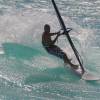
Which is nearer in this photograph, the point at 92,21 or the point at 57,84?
the point at 57,84

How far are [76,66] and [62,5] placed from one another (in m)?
10.1

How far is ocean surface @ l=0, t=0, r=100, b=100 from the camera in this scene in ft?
47.9

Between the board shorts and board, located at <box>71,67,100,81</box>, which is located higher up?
the board shorts

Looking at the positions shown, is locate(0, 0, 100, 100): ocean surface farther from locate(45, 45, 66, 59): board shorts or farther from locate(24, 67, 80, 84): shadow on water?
locate(45, 45, 66, 59): board shorts

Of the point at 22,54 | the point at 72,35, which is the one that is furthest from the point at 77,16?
the point at 22,54

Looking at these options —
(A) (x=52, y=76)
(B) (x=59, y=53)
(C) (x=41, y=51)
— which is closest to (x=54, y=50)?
(B) (x=59, y=53)

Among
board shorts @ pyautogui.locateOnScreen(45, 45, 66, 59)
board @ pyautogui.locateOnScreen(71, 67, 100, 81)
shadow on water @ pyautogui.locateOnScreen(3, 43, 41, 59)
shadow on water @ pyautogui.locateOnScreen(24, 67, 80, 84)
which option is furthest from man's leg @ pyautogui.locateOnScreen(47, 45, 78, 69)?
shadow on water @ pyautogui.locateOnScreen(3, 43, 41, 59)

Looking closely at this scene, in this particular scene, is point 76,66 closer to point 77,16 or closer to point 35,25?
point 35,25

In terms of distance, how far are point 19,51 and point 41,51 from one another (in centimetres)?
86

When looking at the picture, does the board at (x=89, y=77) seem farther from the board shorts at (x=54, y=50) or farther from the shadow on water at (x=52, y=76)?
the board shorts at (x=54, y=50)

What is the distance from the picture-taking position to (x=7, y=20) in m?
22.9

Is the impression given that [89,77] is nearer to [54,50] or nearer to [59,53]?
[59,53]

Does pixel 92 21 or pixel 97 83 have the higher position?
pixel 97 83

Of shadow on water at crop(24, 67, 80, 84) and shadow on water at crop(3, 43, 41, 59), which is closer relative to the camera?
shadow on water at crop(24, 67, 80, 84)
